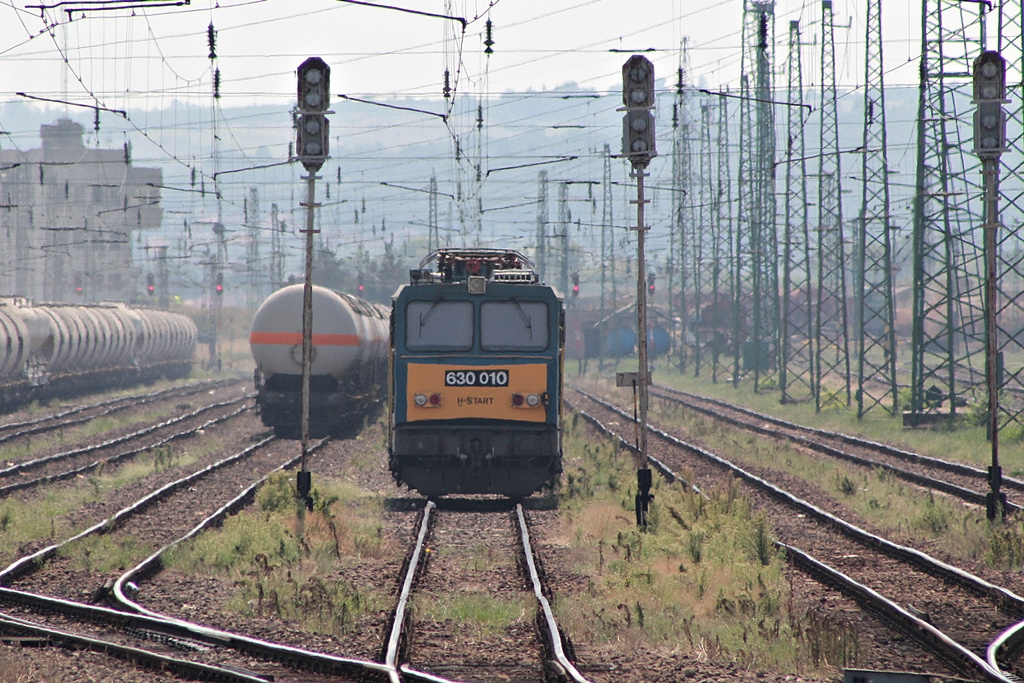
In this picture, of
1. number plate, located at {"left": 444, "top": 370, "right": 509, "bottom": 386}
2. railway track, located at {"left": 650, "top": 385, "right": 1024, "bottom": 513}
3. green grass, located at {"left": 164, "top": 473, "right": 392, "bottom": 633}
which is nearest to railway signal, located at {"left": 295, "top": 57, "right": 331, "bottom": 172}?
number plate, located at {"left": 444, "top": 370, "right": 509, "bottom": 386}

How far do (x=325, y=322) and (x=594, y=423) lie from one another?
8664mm

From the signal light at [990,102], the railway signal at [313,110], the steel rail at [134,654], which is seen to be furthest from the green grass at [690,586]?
the railway signal at [313,110]

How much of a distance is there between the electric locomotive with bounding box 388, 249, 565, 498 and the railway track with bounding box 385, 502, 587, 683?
96cm

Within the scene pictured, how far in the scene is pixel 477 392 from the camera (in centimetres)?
1538

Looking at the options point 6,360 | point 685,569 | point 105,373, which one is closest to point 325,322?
point 6,360

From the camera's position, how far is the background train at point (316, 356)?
26.3 metres

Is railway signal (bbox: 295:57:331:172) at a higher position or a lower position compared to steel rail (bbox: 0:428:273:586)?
higher

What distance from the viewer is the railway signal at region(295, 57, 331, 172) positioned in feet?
47.2

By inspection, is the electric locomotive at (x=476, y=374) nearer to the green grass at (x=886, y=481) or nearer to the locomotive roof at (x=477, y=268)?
the locomotive roof at (x=477, y=268)

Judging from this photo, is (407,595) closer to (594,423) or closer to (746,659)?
(746,659)

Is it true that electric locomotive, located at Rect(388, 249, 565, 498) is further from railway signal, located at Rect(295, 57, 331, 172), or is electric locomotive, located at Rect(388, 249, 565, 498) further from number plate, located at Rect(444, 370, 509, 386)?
railway signal, located at Rect(295, 57, 331, 172)

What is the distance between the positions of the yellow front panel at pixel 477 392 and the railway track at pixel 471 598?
1.37 metres

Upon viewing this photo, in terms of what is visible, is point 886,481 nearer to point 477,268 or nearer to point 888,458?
point 888,458

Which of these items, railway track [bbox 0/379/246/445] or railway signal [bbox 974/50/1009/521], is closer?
railway signal [bbox 974/50/1009/521]
